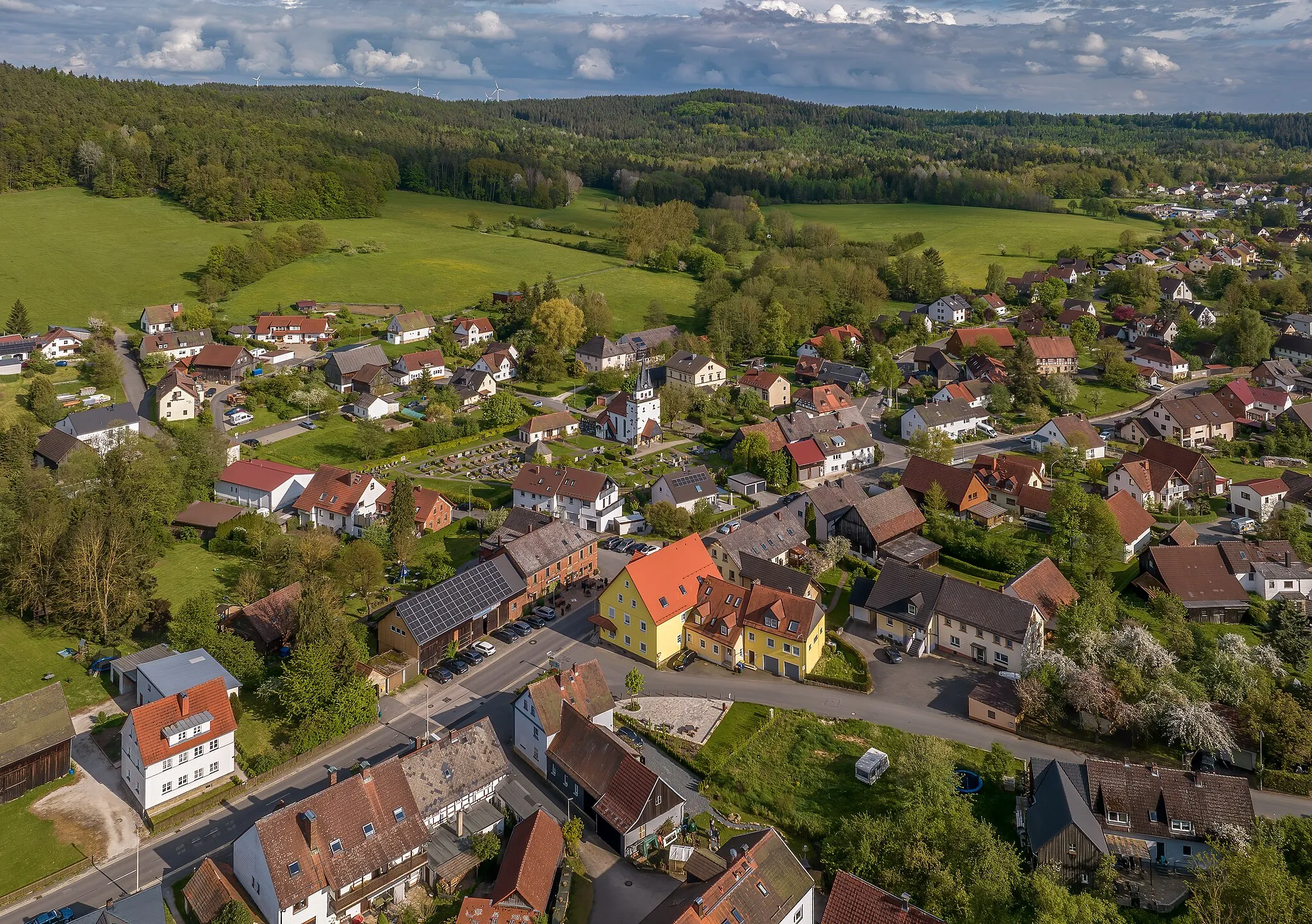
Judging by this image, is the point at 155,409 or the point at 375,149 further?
the point at 375,149

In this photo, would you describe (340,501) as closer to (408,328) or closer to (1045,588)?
(1045,588)

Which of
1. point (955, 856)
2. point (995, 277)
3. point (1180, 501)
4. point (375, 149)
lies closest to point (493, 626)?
point (955, 856)

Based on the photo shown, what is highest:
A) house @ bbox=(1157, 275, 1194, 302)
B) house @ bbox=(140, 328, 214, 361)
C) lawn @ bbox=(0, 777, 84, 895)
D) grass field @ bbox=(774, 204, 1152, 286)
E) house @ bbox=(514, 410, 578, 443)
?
grass field @ bbox=(774, 204, 1152, 286)

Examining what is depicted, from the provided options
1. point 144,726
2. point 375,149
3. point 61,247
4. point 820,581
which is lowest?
point 820,581

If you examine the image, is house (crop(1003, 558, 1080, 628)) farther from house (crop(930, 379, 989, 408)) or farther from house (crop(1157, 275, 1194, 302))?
house (crop(1157, 275, 1194, 302))

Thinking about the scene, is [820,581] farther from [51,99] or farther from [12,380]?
[51,99]

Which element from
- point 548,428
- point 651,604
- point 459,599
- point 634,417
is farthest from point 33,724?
point 634,417

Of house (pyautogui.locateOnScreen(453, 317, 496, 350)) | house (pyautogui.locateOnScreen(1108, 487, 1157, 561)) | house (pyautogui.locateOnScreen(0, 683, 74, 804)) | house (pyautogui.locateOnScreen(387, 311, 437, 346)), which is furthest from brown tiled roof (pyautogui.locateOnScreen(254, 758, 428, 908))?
house (pyautogui.locateOnScreen(387, 311, 437, 346))
